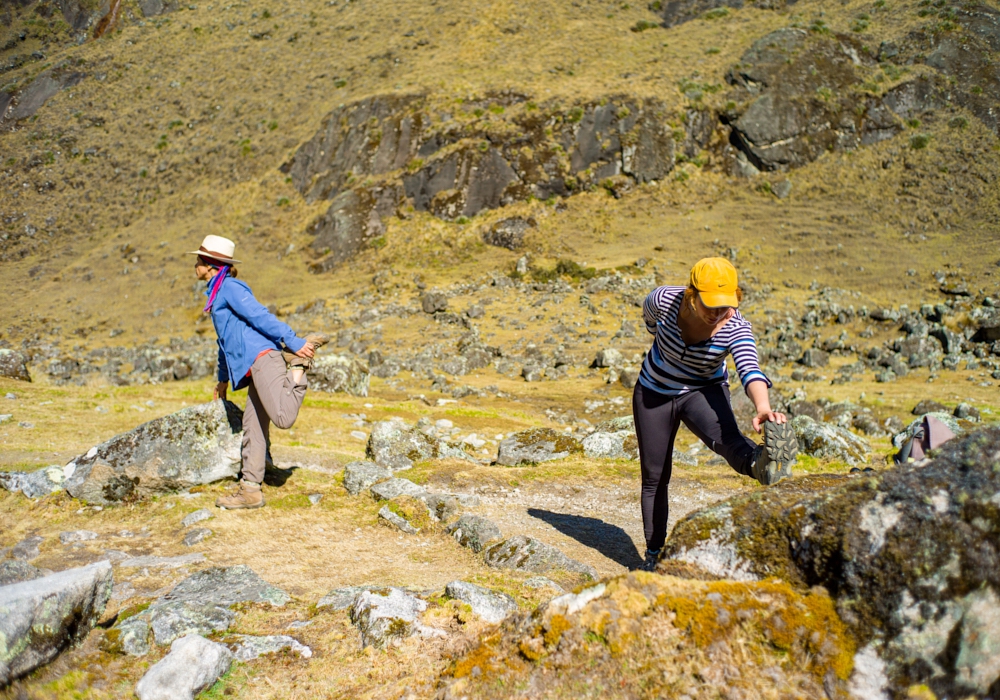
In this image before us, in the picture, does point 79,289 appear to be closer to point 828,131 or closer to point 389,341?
point 389,341

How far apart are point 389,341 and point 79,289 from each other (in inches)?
1003

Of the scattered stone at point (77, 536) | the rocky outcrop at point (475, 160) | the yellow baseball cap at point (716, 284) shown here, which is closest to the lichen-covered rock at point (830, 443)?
the yellow baseball cap at point (716, 284)

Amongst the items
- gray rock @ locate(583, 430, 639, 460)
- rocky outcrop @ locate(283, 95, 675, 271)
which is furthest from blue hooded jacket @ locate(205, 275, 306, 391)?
rocky outcrop @ locate(283, 95, 675, 271)

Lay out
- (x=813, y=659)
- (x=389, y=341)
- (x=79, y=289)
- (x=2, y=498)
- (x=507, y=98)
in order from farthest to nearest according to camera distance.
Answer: (x=507, y=98)
(x=79, y=289)
(x=389, y=341)
(x=2, y=498)
(x=813, y=659)

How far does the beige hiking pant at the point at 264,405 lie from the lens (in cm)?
607

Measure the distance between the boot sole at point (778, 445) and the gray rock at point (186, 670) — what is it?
10.6 feet

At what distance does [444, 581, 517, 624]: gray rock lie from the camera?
378 cm

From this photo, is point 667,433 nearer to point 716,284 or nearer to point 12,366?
point 716,284

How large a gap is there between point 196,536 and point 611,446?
6.11m

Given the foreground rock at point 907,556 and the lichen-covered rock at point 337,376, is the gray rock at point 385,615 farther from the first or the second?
the lichen-covered rock at point 337,376

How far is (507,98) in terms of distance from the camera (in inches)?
1674

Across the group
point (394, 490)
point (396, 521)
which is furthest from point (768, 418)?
point (394, 490)

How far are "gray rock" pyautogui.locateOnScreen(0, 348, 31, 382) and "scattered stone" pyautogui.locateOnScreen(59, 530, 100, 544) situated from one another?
9487 mm

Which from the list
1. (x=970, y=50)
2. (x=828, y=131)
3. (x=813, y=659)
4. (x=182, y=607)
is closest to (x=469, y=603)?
(x=182, y=607)
